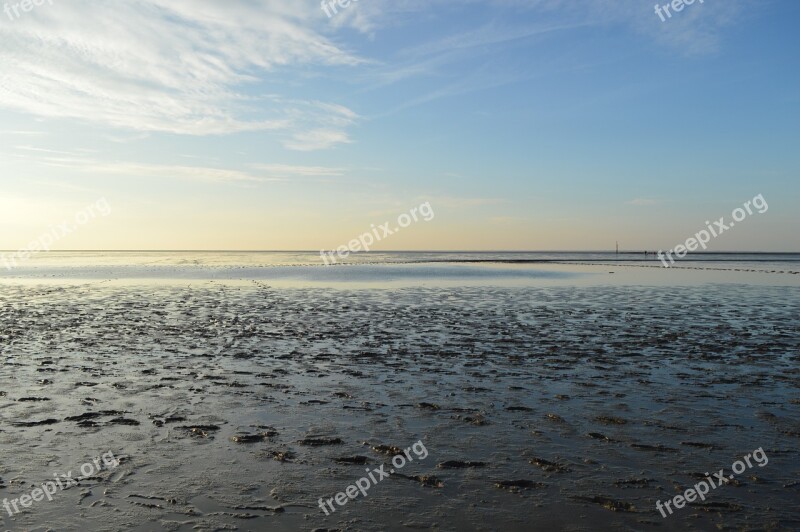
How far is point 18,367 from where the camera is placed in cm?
1650

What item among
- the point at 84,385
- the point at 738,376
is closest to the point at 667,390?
the point at 738,376

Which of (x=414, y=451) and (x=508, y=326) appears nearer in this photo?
(x=414, y=451)

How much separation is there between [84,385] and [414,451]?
30.3ft

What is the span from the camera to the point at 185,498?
7.84 meters

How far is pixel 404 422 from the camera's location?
37.5 feet

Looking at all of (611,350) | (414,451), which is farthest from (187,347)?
(611,350)

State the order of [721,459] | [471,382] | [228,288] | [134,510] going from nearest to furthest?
[134,510], [721,459], [471,382], [228,288]

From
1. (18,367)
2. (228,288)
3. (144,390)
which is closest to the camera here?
(144,390)

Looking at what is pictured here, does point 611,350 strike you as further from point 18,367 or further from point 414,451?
point 18,367

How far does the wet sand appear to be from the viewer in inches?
299

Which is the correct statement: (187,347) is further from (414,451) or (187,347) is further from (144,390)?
(414,451)

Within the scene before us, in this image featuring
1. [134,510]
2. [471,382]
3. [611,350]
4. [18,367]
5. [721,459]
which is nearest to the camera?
[134,510]

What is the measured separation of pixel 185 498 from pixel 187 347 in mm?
13288

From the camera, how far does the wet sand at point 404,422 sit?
7.59 metres
